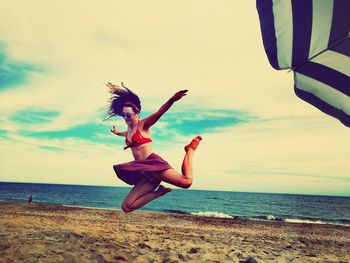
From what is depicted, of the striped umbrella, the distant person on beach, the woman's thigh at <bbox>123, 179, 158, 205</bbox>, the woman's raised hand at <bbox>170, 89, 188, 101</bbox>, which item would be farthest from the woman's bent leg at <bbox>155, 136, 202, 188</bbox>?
the striped umbrella

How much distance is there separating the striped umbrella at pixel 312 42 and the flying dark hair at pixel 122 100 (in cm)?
161

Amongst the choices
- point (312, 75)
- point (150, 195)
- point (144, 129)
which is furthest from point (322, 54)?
point (150, 195)

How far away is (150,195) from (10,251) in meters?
4.99

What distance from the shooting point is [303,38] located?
3.33 metres

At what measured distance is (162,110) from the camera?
305cm

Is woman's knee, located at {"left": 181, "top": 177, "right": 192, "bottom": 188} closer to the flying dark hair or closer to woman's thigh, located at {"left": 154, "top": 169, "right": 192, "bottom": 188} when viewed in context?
woman's thigh, located at {"left": 154, "top": 169, "right": 192, "bottom": 188}

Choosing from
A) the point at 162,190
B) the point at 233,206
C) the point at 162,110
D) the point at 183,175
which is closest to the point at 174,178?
the point at 183,175

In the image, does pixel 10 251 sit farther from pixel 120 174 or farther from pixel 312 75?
pixel 312 75

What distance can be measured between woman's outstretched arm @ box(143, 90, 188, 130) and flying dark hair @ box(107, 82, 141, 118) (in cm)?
33

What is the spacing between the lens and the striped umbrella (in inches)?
121

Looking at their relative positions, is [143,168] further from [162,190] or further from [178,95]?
[178,95]

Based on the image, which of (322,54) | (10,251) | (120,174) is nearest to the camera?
(120,174)

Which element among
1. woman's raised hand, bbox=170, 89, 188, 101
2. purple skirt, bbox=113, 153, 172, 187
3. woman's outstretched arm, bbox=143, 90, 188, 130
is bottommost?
purple skirt, bbox=113, 153, 172, 187

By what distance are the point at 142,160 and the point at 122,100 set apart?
2.68ft
